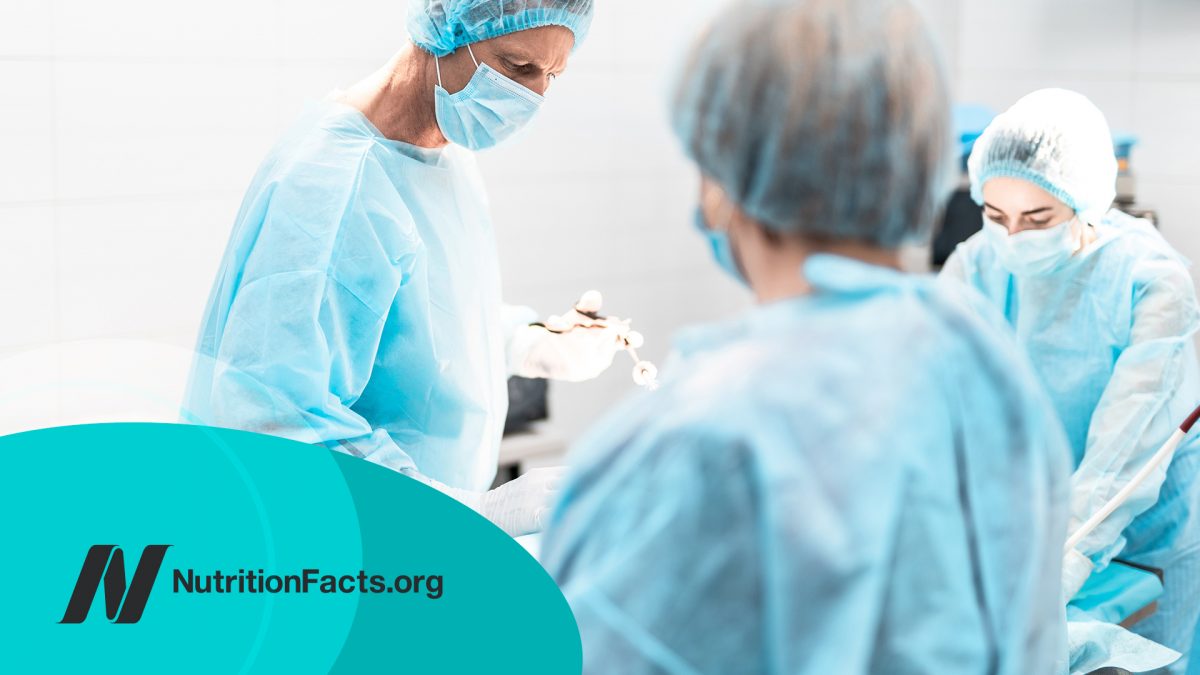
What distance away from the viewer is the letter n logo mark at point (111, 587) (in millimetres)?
815

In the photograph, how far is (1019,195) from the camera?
205 cm

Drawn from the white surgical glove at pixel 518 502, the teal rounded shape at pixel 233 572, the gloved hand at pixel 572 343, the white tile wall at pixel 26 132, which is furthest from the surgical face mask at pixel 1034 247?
the white tile wall at pixel 26 132

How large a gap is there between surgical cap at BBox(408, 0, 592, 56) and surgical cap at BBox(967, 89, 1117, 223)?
0.83m

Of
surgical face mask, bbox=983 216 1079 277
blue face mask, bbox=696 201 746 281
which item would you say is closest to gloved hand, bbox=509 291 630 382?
surgical face mask, bbox=983 216 1079 277

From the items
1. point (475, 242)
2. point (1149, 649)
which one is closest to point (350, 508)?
point (475, 242)

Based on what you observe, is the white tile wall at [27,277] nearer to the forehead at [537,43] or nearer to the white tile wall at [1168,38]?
the forehead at [537,43]

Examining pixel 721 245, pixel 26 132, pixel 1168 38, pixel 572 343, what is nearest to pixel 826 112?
pixel 721 245

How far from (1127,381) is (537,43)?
42.3 inches

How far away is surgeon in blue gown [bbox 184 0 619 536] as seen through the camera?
1.40 m

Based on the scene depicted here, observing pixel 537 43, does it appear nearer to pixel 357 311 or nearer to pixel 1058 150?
pixel 357 311

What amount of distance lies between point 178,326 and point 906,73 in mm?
2317

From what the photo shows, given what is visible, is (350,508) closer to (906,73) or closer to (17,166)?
(906,73)

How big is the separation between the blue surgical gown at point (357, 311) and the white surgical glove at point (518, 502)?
0.10m

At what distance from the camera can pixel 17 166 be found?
2.46 metres
